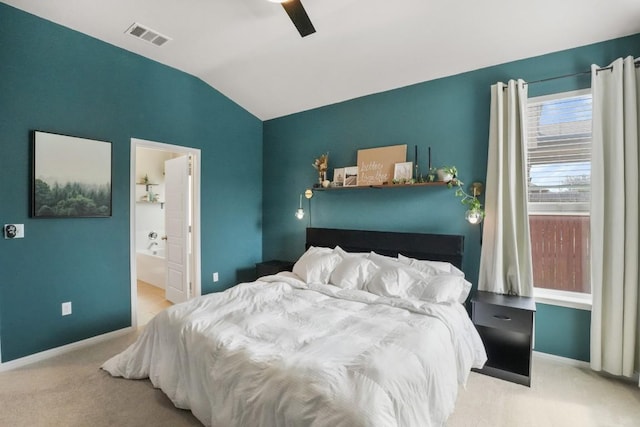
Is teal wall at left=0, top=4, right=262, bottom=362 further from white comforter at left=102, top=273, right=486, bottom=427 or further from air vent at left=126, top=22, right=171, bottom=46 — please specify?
white comforter at left=102, top=273, right=486, bottom=427

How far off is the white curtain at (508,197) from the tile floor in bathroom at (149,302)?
392 cm

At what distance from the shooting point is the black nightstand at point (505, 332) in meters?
2.46

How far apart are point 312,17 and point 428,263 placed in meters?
2.49

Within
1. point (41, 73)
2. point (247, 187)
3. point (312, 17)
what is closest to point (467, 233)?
point (312, 17)

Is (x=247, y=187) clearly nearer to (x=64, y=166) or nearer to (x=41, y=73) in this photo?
(x=64, y=166)

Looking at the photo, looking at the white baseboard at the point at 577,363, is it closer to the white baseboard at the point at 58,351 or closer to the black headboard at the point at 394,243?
the black headboard at the point at 394,243

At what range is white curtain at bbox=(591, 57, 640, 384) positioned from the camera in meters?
2.38

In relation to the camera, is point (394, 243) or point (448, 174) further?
point (394, 243)

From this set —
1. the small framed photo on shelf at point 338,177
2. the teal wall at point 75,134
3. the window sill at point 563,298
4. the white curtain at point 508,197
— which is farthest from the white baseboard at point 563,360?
the teal wall at point 75,134

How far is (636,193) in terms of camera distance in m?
2.37

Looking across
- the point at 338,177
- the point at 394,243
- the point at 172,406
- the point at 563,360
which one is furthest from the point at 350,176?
the point at 172,406

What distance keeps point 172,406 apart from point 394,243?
2.49 meters

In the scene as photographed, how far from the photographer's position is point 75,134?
2.97m

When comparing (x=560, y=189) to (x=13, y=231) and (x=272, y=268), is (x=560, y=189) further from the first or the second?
(x=13, y=231)
